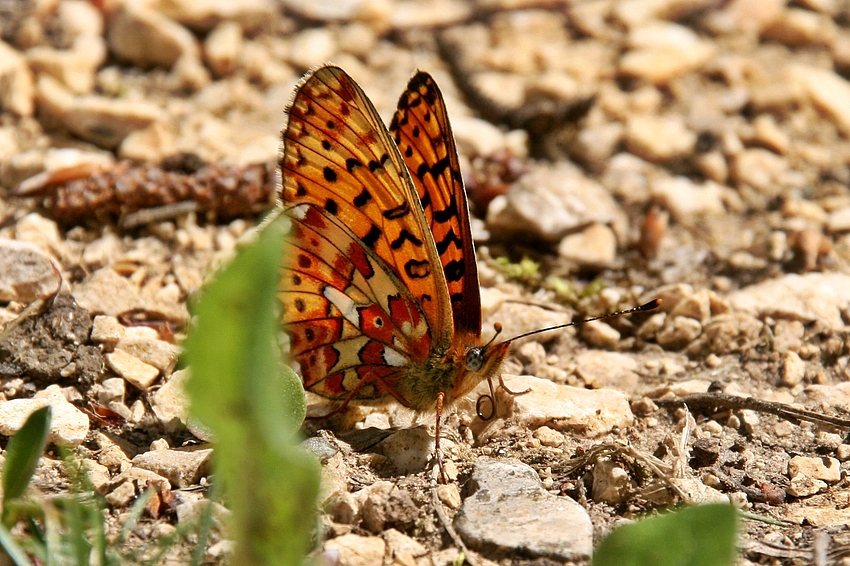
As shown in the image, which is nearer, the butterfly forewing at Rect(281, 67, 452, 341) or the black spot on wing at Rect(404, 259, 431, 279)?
the butterfly forewing at Rect(281, 67, 452, 341)

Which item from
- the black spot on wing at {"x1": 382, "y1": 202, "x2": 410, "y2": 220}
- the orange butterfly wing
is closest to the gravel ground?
the orange butterfly wing

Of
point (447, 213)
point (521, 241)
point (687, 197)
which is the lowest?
point (521, 241)

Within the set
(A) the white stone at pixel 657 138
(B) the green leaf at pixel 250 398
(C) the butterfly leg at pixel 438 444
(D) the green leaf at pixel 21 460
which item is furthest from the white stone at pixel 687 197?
(B) the green leaf at pixel 250 398

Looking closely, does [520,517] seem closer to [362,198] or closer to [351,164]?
[362,198]

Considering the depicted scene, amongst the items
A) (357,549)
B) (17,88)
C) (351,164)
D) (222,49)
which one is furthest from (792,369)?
(17,88)

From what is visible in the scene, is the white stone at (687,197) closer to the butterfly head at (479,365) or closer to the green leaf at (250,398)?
the butterfly head at (479,365)

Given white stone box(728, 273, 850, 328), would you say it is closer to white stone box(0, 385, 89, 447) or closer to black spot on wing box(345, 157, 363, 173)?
black spot on wing box(345, 157, 363, 173)

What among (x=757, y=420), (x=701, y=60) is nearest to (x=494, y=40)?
(x=701, y=60)
